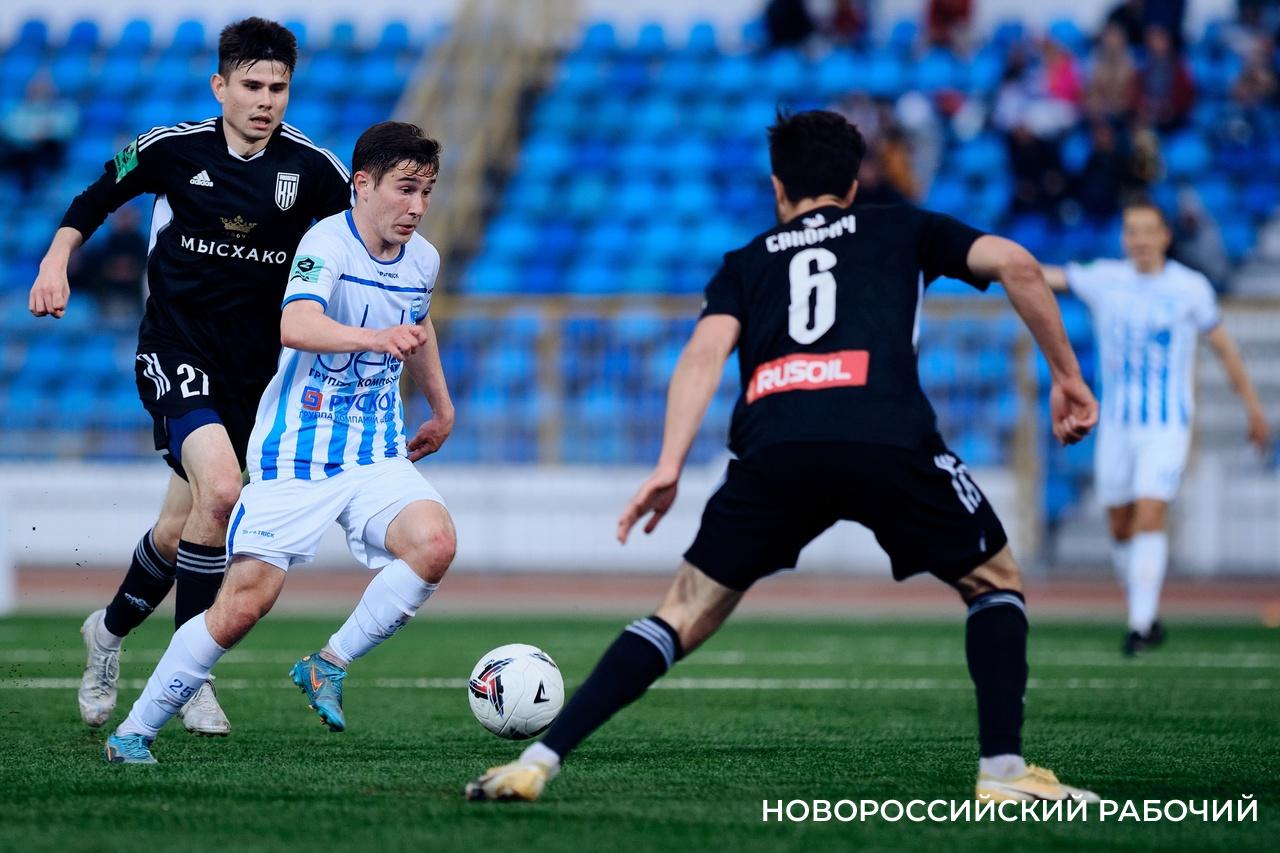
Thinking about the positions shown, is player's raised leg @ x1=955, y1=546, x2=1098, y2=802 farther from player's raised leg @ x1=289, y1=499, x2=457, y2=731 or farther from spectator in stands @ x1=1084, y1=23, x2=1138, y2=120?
spectator in stands @ x1=1084, y1=23, x2=1138, y2=120

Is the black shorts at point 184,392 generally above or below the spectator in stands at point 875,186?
below

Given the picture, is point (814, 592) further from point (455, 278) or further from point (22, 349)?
point (22, 349)

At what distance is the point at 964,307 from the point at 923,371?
0.64 metres

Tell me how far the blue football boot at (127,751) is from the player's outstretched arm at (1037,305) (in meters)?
2.95

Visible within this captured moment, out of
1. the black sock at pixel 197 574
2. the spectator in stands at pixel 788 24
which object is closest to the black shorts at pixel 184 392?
the black sock at pixel 197 574

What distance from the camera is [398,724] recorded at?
22.7 ft

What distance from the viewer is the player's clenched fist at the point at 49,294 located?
6.04 metres

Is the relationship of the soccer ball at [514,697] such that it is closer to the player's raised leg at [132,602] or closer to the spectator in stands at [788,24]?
the player's raised leg at [132,602]

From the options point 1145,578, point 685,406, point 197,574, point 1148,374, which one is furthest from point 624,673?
point 1148,374

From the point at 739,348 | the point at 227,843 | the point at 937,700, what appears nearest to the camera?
the point at 227,843

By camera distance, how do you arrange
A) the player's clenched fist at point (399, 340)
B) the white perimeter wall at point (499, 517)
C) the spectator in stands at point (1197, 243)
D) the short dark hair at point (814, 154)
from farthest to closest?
the spectator in stands at point (1197, 243)
the white perimeter wall at point (499, 517)
the player's clenched fist at point (399, 340)
the short dark hair at point (814, 154)

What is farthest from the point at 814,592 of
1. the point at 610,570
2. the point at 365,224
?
the point at 365,224

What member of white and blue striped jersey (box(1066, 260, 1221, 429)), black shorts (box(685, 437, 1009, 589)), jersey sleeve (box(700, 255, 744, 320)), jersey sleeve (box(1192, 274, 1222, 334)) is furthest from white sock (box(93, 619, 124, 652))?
jersey sleeve (box(1192, 274, 1222, 334))

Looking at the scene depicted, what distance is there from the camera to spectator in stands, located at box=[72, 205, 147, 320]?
Result: 16.7 metres
